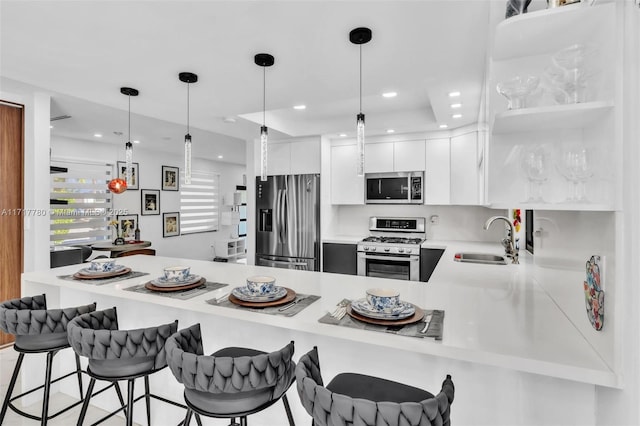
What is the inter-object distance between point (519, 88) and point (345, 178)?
11.5 ft

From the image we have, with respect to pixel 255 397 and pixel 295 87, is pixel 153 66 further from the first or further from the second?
pixel 255 397

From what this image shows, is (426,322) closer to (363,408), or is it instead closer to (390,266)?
(363,408)

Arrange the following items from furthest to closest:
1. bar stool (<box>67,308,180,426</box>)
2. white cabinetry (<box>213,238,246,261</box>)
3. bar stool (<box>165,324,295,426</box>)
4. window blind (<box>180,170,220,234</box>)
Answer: white cabinetry (<box>213,238,246,261</box>)
window blind (<box>180,170,220,234</box>)
bar stool (<box>67,308,180,426</box>)
bar stool (<box>165,324,295,426</box>)

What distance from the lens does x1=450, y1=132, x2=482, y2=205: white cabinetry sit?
3.85 metres

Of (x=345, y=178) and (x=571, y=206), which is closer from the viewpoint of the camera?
(x=571, y=206)

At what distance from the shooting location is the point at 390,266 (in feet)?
13.4

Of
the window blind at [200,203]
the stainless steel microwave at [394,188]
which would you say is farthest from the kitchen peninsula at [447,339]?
the window blind at [200,203]

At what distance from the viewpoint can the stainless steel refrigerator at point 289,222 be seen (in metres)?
4.42

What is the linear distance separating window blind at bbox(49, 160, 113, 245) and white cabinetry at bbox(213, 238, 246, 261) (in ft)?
8.20

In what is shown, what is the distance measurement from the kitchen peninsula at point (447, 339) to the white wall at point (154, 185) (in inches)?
152

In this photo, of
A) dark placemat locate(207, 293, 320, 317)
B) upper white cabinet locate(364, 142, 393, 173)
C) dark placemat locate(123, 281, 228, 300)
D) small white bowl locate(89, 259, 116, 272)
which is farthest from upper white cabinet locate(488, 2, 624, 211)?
upper white cabinet locate(364, 142, 393, 173)

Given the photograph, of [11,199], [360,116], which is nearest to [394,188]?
[360,116]

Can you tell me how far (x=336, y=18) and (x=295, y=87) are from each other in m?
1.01

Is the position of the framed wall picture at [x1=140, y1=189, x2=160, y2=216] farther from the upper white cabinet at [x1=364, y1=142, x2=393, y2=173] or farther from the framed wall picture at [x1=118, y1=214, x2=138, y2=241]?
the upper white cabinet at [x1=364, y1=142, x2=393, y2=173]
